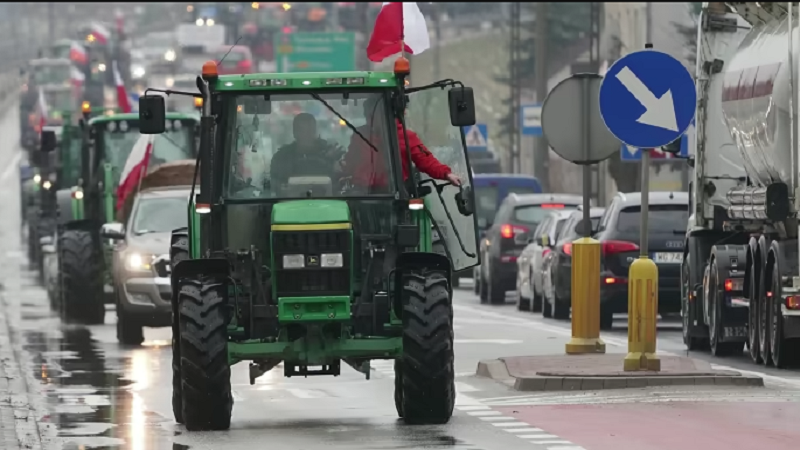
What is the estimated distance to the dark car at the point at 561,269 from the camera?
32.2 m

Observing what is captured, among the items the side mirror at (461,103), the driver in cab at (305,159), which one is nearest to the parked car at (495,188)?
the driver in cab at (305,159)

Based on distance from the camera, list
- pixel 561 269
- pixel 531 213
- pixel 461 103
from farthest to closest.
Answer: pixel 531 213, pixel 561 269, pixel 461 103

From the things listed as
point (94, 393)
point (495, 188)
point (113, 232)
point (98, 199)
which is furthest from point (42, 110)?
point (94, 393)

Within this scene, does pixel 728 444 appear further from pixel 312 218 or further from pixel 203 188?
pixel 203 188

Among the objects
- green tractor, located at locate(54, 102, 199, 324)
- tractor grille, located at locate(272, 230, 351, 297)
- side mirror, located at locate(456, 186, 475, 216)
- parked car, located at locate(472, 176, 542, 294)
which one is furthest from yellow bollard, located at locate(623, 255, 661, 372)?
parked car, located at locate(472, 176, 542, 294)

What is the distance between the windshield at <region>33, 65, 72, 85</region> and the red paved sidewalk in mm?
67166

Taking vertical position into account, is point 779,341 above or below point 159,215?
below

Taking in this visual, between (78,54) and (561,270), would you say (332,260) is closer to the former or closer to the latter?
(561,270)

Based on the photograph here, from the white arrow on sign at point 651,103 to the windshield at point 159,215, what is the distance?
36.1 feet

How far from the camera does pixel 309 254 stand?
1595cm

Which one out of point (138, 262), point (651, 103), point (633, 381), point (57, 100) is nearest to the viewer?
point (633, 381)

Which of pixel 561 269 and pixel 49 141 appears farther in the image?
pixel 49 141

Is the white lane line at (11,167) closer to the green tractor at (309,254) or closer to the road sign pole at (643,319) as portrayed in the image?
the road sign pole at (643,319)

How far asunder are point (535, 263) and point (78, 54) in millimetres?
50853
